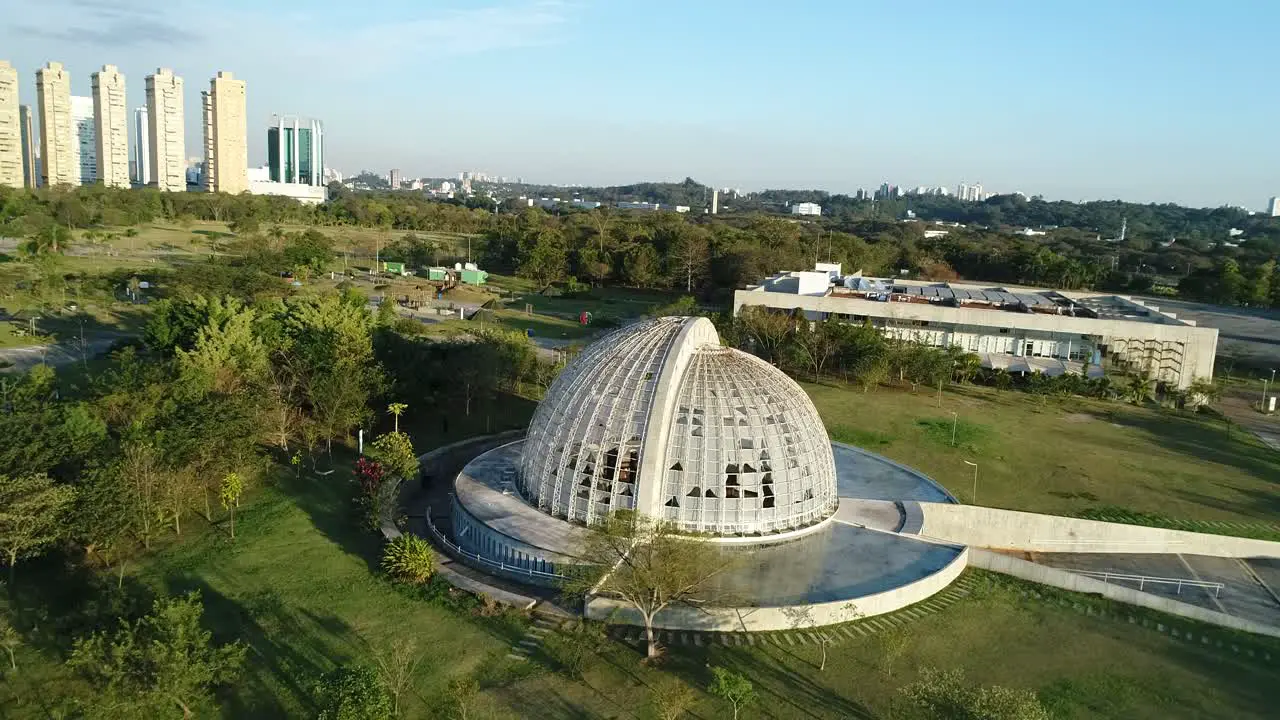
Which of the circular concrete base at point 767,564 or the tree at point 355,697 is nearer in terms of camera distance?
the tree at point 355,697

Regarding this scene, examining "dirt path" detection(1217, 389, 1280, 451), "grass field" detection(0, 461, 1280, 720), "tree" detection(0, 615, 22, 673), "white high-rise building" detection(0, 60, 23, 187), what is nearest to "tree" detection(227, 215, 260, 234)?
"white high-rise building" detection(0, 60, 23, 187)

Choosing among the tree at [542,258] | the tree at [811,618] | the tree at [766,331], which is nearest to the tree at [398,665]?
the tree at [811,618]

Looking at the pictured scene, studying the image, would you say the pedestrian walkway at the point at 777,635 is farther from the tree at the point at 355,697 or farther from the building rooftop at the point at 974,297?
the building rooftop at the point at 974,297

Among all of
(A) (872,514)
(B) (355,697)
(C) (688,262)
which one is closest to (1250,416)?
(A) (872,514)

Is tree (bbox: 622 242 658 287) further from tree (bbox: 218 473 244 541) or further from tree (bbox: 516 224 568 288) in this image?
tree (bbox: 218 473 244 541)

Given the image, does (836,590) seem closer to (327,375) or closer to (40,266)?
(327,375)

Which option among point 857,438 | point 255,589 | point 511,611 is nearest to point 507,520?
point 511,611
